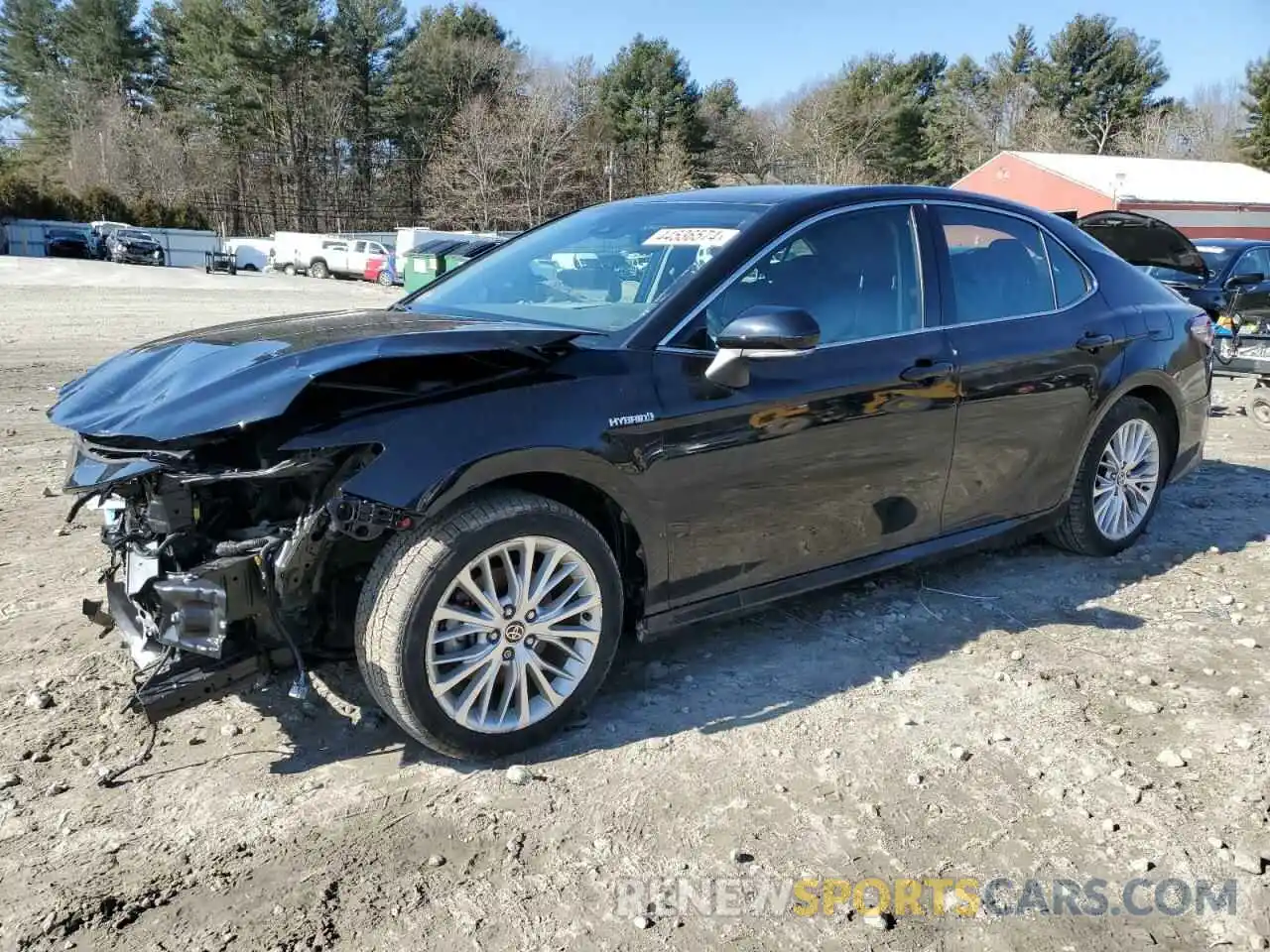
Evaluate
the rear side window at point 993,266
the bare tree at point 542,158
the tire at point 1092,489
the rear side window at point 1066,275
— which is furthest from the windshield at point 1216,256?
the bare tree at point 542,158

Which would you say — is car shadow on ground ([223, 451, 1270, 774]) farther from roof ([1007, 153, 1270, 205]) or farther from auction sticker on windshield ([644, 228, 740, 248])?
roof ([1007, 153, 1270, 205])

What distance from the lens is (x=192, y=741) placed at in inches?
126

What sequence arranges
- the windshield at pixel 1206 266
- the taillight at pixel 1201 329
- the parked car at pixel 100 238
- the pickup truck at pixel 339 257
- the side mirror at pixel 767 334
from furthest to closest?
the parked car at pixel 100 238
the pickup truck at pixel 339 257
the windshield at pixel 1206 266
the taillight at pixel 1201 329
the side mirror at pixel 767 334

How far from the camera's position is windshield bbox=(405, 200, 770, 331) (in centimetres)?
355

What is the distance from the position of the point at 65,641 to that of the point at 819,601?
3.06 m

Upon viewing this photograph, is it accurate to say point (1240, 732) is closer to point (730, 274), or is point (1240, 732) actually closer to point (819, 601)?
point (819, 601)

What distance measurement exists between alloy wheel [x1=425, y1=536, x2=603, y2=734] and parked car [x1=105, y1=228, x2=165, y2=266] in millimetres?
45024

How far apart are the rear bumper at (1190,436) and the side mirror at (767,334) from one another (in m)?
2.99

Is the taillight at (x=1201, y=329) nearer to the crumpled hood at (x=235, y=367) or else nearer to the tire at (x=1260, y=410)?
the crumpled hood at (x=235, y=367)

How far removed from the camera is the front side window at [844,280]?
11.6 feet

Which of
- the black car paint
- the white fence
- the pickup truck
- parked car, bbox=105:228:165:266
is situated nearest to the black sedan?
the black car paint

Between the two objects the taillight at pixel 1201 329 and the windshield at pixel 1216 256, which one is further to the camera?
the windshield at pixel 1216 256

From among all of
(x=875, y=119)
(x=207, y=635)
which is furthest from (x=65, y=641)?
(x=875, y=119)

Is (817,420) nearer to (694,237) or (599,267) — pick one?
(694,237)
